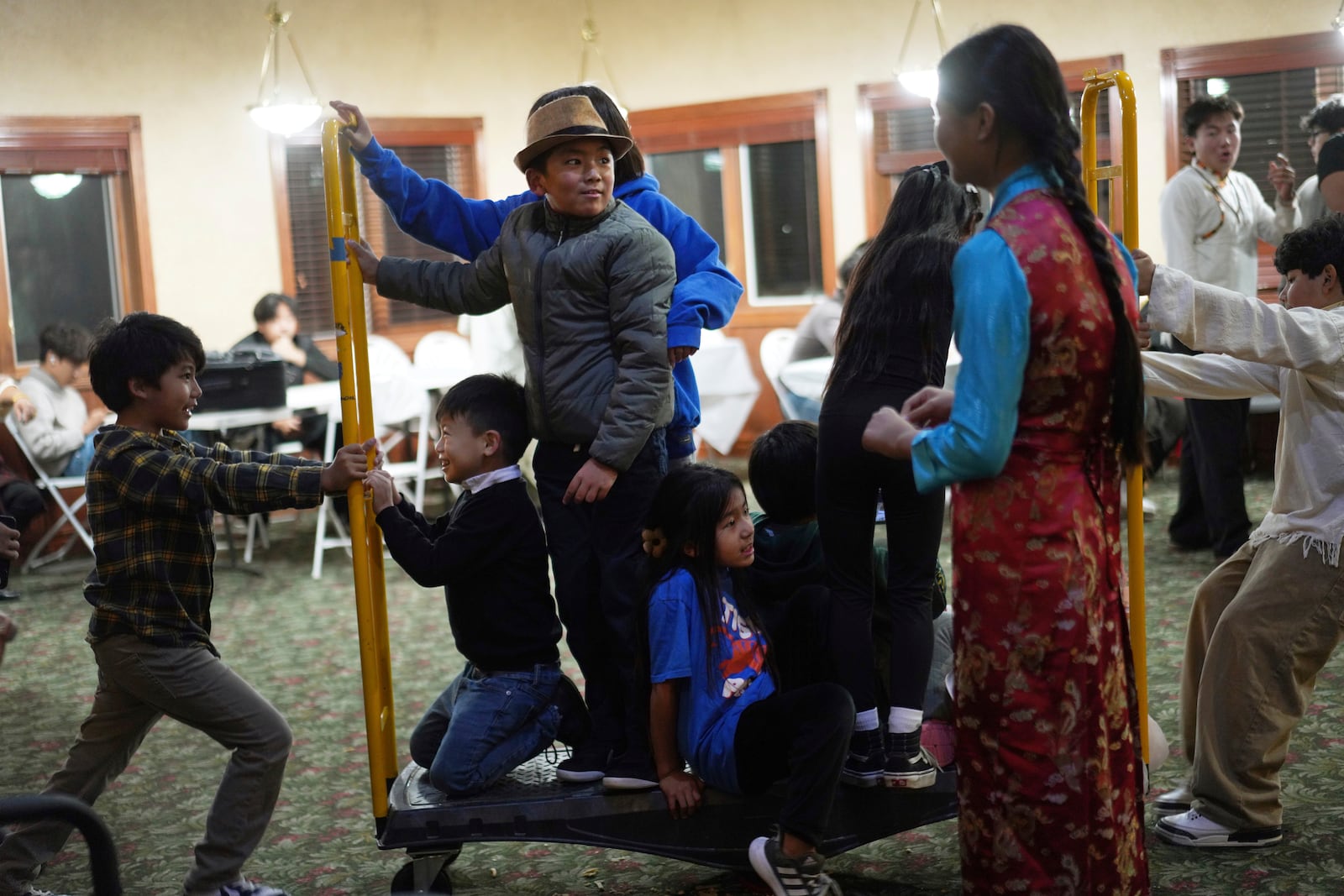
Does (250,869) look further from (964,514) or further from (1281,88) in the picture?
(1281,88)

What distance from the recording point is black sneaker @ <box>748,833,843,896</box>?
98.7 inches

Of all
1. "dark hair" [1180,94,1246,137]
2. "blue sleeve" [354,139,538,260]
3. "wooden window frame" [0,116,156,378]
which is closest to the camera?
"blue sleeve" [354,139,538,260]

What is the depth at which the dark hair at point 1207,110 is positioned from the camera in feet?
18.7

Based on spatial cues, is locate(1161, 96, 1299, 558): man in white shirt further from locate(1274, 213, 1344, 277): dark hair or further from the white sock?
the white sock

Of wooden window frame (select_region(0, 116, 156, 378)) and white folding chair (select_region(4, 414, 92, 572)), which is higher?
wooden window frame (select_region(0, 116, 156, 378))

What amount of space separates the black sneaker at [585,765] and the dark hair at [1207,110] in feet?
13.8

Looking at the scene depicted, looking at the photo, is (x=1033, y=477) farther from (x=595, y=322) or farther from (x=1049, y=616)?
(x=595, y=322)

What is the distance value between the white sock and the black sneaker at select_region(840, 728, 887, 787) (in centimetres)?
4

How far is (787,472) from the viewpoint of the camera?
113 inches

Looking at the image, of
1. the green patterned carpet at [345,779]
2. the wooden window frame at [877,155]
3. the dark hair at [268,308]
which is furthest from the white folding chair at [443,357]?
the wooden window frame at [877,155]

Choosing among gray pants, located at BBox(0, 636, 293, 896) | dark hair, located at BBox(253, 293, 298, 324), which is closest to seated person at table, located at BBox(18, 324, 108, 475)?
dark hair, located at BBox(253, 293, 298, 324)

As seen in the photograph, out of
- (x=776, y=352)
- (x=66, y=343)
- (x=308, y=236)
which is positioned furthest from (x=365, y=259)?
(x=308, y=236)

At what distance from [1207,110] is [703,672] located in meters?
4.21

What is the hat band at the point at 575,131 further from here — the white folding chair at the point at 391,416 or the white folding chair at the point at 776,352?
the white folding chair at the point at 776,352
